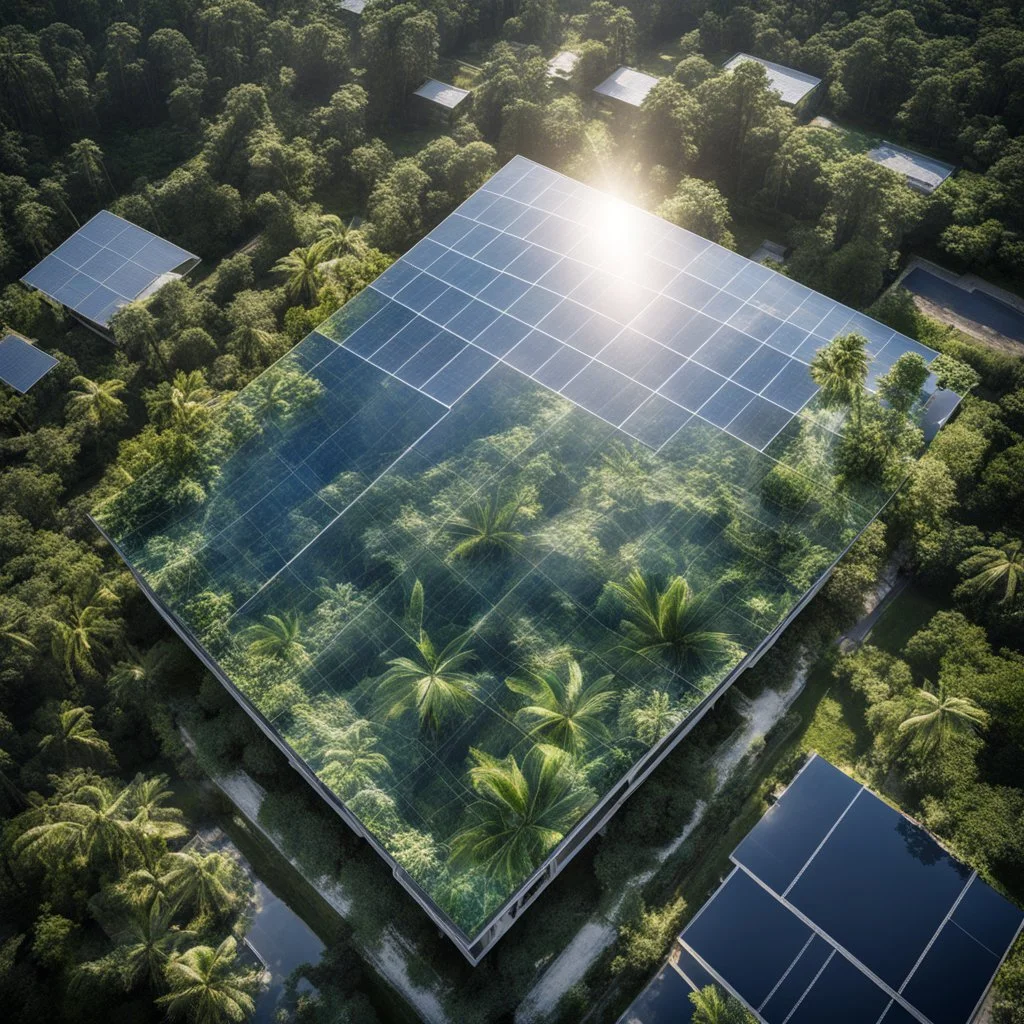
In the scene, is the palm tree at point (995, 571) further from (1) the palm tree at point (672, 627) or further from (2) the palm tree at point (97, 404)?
(2) the palm tree at point (97, 404)

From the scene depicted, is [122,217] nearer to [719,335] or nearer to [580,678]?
[719,335]

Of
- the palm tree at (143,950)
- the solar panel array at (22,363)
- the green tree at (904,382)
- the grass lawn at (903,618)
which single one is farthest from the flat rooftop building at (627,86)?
the palm tree at (143,950)

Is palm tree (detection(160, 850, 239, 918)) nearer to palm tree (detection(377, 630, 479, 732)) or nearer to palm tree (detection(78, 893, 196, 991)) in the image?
palm tree (detection(78, 893, 196, 991))

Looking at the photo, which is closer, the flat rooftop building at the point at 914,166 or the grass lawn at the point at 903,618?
the grass lawn at the point at 903,618

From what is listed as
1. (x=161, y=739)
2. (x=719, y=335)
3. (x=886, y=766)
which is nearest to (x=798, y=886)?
(x=886, y=766)

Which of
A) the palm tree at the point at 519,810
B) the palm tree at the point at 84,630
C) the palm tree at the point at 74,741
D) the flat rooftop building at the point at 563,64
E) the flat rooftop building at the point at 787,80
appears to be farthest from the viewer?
the flat rooftop building at the point at 563,64

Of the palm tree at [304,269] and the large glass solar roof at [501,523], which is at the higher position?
the palm tree at [304,269]

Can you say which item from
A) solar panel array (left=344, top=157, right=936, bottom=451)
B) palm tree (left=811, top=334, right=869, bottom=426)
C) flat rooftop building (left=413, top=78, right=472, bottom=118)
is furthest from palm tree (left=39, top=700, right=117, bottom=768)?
flat rooftop building (left=413, top=78, right=472, bottom=118)
